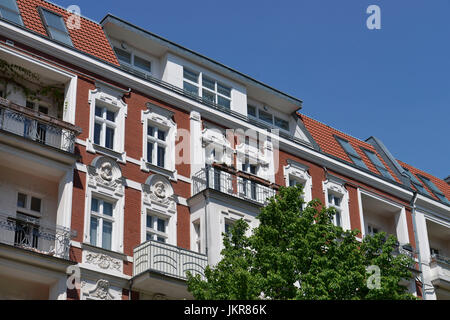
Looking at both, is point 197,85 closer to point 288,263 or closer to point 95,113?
point 95,113

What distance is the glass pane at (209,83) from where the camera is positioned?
33125mm

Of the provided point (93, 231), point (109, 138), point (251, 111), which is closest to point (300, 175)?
point (251, 111)

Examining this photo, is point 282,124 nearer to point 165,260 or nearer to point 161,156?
point 161,156

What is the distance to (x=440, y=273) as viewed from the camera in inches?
1431

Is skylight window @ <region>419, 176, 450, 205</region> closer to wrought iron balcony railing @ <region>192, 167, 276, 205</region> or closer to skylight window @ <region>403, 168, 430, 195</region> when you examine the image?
skylight window @ <region>403, 168, 430, 195</region>

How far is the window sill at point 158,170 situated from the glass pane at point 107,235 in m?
2.59

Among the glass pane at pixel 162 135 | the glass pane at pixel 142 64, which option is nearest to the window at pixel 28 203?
the glass pane at pixel 162 135

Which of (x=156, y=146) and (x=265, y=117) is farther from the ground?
(x=265, y=117)

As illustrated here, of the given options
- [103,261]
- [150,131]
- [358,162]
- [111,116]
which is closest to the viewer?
[103,261]

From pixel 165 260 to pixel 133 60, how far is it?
353 inches

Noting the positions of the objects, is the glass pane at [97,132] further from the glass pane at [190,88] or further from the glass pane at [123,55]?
the glass pane at [190,88]
